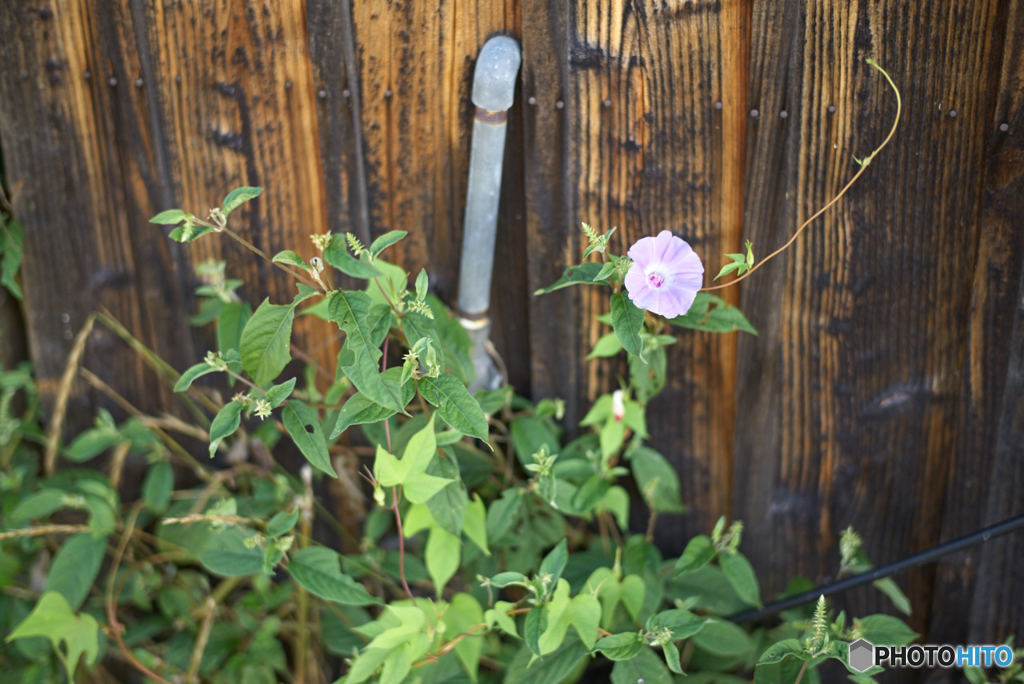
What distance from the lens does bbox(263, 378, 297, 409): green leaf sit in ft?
4.23

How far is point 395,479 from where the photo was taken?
1.31 m

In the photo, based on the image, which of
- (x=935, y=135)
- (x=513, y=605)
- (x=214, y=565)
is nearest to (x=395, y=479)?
(x=513, y=605)

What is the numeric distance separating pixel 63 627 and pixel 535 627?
0.92 meters

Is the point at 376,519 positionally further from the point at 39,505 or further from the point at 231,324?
the point at 39,505

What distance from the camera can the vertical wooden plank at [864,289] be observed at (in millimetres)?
1315

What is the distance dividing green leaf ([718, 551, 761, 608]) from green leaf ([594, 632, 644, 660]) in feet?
0.86

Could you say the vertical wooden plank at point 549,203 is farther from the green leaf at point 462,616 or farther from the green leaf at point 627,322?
the green leaf at point 462,616

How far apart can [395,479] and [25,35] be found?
1059 millimetres

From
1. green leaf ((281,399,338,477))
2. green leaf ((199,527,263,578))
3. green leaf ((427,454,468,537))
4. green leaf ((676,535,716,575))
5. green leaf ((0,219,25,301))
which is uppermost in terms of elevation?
green leaf ((0,219,25,301))

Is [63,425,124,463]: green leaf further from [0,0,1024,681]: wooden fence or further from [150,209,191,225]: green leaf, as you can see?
[150,209,191,225]: green leaf

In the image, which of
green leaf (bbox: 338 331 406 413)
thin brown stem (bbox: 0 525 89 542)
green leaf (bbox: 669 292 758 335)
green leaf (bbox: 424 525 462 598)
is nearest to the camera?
green leaf (bbox: 338 331 406 413)

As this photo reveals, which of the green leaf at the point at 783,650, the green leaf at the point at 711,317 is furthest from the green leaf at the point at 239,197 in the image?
the green leaf at the point at 783,650

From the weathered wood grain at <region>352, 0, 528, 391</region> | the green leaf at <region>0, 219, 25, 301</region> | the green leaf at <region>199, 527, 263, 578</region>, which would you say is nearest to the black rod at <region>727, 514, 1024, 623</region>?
the weathered wood grain at <region>352, 0, 528, 391</region>

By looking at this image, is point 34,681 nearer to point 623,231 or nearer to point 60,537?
point 60,537
